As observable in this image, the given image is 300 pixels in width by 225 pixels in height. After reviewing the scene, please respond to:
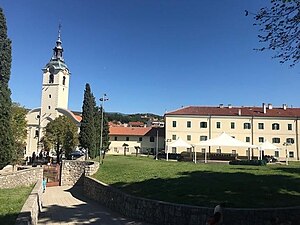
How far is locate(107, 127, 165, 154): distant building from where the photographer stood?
64562mm

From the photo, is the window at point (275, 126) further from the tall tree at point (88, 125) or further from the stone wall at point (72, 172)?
the stone wall at point (72, 172)

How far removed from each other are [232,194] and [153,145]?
5239cm

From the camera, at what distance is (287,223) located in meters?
9.97

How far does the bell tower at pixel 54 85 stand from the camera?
218 ft

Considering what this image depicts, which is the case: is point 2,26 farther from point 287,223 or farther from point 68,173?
point 287,223

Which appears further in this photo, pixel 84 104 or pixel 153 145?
pixel 153 145

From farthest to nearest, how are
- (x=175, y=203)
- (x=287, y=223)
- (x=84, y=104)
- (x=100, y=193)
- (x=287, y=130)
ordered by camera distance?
(x=287, y=130) → (x=84, y=104) → (x=100, y=193) → (x=175, y=203) → (x=287, y=223)

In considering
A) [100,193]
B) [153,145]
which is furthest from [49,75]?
[100,193]

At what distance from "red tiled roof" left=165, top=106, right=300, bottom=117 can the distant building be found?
9238 millimetres

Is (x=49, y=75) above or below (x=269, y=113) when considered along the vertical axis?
above

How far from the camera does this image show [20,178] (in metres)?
22.8

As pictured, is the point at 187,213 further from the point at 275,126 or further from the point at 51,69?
the point at 51,69

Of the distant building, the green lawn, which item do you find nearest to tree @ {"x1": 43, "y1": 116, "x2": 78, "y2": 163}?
the distant building

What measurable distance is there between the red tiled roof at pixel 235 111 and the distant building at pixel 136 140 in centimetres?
924
